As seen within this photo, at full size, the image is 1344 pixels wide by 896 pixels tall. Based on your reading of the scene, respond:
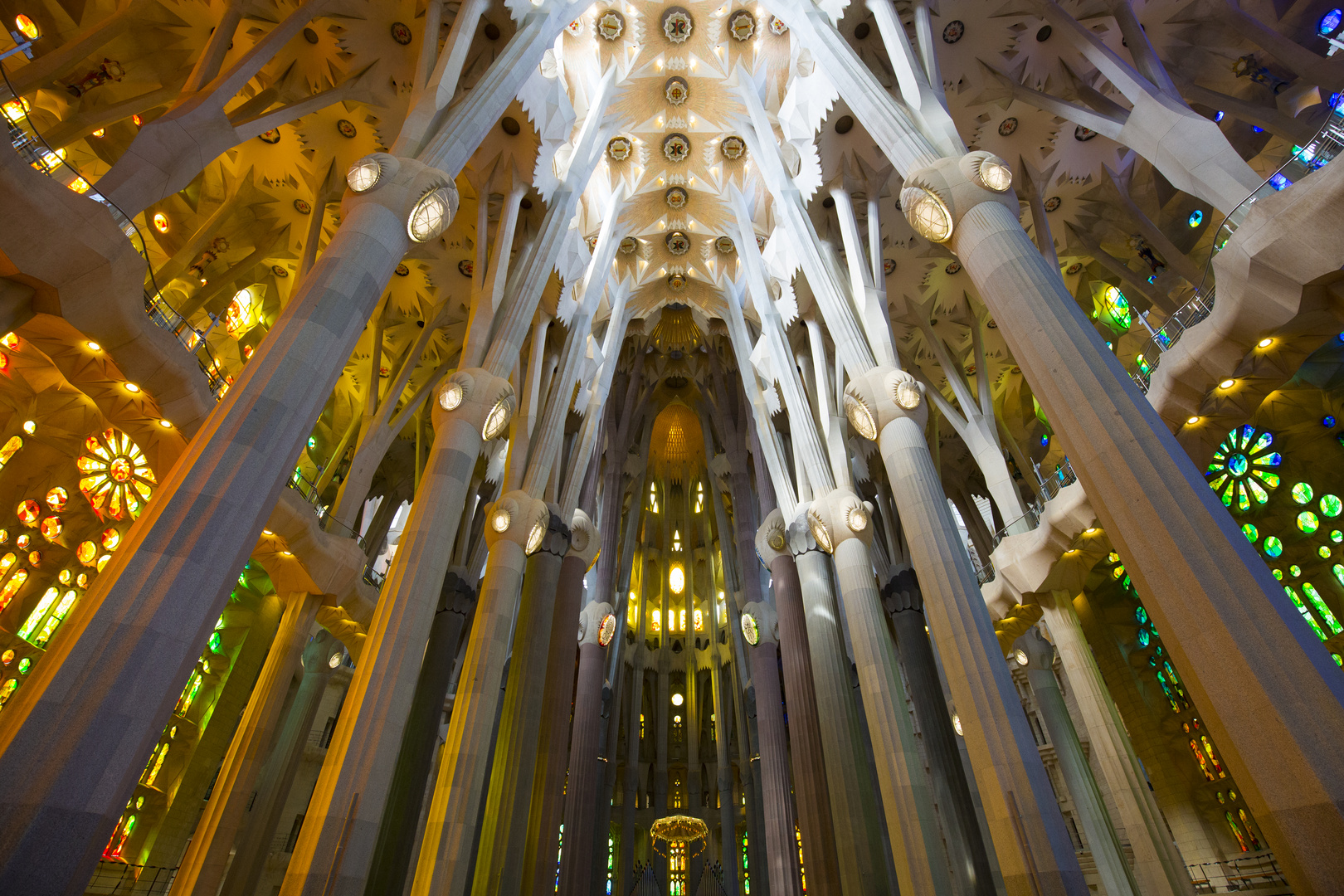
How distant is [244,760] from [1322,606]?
22.1m

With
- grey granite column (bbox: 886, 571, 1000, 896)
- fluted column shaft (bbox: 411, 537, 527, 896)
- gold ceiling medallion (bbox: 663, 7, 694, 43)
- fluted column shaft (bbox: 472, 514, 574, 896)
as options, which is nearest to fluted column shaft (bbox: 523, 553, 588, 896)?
fluted column shaft (bbox: 472, 514, 574, 896)

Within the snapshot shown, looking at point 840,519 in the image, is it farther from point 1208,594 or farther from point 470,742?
point 1208,594

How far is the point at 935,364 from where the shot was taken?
63.7ft

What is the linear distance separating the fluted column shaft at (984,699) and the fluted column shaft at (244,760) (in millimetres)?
11611

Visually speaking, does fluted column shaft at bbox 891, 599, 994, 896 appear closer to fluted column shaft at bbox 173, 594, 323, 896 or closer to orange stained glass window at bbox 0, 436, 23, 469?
fluted column shaft at bbox 173, 594, 323, 896

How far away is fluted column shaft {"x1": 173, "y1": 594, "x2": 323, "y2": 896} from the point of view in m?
10.6

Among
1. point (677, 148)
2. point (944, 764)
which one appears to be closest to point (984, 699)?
point (944, 764)

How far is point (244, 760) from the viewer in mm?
11781

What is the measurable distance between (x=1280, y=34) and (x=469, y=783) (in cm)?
1958

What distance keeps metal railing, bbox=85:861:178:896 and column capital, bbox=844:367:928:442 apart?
62.7ft

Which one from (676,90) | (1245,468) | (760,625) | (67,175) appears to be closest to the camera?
(67,175)

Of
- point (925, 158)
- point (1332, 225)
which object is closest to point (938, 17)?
point (925, 158)

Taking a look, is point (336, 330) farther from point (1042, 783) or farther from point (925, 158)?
point (1042, 783)

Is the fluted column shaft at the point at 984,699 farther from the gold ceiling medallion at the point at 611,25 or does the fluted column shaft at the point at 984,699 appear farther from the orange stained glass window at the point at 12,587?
the orange stained glass window at the point at 12,587
